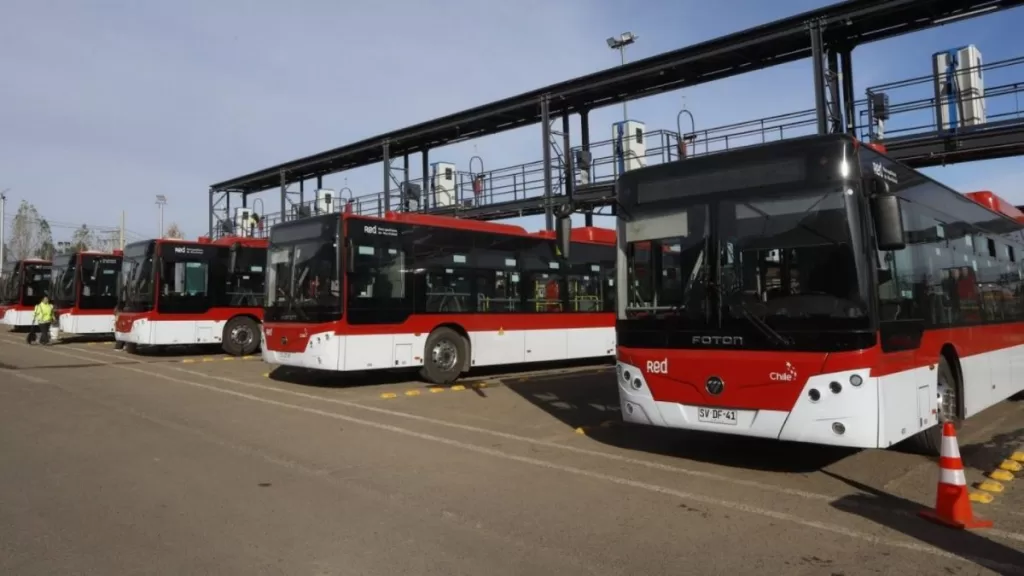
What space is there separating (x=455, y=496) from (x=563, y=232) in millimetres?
3444

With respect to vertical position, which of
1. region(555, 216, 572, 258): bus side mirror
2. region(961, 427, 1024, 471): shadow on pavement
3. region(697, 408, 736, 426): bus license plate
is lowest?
region(961, 427, 1024, 471): shadow on pavement

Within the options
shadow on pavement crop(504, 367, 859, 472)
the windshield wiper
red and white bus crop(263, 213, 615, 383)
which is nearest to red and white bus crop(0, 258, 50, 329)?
red and white bus crop(263, 213, 615, 383)

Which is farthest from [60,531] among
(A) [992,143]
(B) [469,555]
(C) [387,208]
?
(C) [387,208]

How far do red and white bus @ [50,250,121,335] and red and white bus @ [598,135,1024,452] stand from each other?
2275cm

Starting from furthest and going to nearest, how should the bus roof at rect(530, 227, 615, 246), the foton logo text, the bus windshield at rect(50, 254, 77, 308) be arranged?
the bus windshield at rect(50, 254, 77, 308) → the bus roof at rect(530, 227, 615, 246) → the foton logo text

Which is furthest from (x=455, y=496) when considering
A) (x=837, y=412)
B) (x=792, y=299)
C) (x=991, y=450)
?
(x=991, y=450)

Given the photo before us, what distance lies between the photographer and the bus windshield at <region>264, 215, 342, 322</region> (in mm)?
12805

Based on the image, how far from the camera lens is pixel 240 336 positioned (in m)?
20.6

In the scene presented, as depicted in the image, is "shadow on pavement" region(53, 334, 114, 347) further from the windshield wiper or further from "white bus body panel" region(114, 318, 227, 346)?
the windshield wiper

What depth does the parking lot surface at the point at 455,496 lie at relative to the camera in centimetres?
448

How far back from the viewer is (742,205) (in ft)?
22.0

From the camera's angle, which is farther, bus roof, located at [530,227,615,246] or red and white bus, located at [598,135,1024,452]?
bus roof, located at [530,227,615,246]

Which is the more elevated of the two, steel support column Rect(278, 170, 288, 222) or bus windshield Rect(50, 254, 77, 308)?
steel support column Rect(278, 170, 288, 222)

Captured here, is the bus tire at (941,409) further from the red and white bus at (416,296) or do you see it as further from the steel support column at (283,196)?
the steel support column at (283,196)
